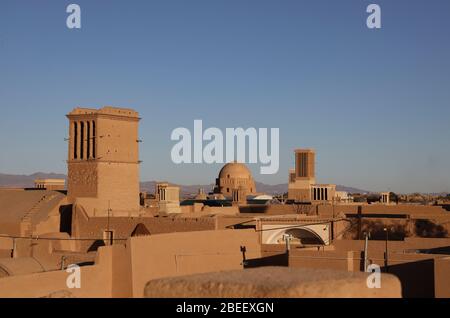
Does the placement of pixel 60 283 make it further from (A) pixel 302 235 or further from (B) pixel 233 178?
(B) pixel 233 178

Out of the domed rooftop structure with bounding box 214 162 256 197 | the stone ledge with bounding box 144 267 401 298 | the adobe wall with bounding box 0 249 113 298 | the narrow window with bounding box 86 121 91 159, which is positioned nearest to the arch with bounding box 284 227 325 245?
the narrow window with bounding box 86 121 91 159

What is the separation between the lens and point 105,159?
33.9m

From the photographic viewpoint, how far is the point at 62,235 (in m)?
30.7

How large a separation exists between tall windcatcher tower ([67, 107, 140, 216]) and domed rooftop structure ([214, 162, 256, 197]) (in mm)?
46555

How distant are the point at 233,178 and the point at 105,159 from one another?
48964 millimetres

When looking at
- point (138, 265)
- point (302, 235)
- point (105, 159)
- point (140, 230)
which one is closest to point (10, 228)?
point (105, 159)

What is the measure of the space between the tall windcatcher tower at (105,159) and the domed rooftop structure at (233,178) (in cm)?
4656

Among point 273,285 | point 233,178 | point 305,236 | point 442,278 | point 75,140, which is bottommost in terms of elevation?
point 305,236

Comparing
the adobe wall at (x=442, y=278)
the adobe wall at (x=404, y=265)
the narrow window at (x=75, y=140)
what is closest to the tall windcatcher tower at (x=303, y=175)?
the narrow window at (x=75, y=140)

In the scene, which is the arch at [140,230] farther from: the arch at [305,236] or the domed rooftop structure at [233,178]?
Answer: the domed rooftop structure at [233,178]

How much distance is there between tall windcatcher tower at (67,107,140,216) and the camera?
33.6 m

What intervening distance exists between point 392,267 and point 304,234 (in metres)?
13.3
